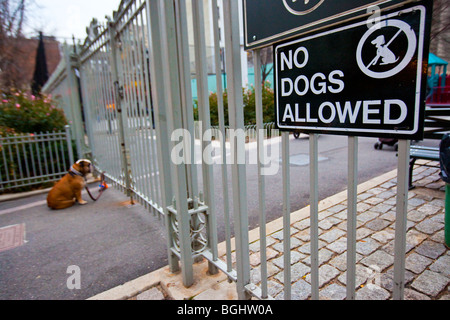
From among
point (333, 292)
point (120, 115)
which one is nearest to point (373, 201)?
point (333, 292)

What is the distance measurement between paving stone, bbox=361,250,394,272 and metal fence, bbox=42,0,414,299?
130 cm

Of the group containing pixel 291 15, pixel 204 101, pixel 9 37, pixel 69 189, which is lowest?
pixel 69 189

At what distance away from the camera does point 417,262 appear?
8.37 feet

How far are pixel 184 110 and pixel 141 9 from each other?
1820 mm

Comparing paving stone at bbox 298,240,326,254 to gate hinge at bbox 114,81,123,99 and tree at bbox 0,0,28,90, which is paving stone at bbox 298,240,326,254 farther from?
tree at bbox 0,0,28,90

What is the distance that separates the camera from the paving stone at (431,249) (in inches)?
105

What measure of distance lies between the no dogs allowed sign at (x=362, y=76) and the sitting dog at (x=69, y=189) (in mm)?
4796

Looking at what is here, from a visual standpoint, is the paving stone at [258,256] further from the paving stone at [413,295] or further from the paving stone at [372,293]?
the paving stone at [413,295]

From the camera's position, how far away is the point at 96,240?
3646 mm

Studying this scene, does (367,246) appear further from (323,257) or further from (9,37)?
(9,37)

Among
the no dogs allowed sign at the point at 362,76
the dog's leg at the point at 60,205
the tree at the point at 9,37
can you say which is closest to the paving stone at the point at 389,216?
the no dogs allowed sign at the point at 362,76

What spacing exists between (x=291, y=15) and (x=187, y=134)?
1.37 m
